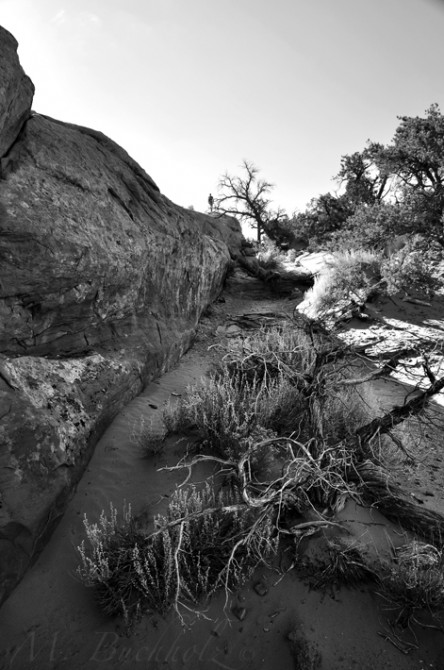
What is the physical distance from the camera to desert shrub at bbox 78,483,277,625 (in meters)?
2.46

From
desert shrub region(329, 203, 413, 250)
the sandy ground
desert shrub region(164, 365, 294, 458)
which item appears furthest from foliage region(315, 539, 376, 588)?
desert shrub region(329, 203, 413, 250)

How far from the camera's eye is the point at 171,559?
95.7 inches

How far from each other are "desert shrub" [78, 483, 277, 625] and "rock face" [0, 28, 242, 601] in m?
0.64

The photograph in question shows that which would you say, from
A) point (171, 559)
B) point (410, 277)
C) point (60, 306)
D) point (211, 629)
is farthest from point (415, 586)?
point (410, 277)

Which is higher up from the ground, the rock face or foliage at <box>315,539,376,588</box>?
the rock face

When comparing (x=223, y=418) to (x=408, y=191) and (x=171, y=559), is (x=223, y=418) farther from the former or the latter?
(x=408, y=191)

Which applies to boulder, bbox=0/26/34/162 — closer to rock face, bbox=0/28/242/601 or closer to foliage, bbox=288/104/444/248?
rock face, bbox=0/28/242/601

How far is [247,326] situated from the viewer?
9422 millimetres

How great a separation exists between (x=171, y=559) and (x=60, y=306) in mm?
3250

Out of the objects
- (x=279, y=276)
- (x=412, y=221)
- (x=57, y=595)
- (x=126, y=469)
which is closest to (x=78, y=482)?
(x=126, y=469)

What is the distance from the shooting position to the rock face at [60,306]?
289 centimetres

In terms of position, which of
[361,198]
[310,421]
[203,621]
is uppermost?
[361,198]

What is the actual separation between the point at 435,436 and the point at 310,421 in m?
2.37

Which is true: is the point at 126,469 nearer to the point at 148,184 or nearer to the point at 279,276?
the point at 148,184
